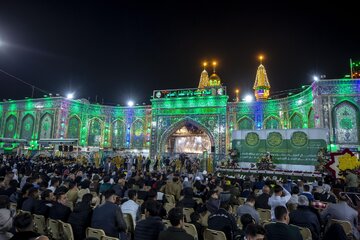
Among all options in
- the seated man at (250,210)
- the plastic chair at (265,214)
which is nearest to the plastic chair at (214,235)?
the seated man at (250,210)

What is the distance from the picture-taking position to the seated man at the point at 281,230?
11.7ft

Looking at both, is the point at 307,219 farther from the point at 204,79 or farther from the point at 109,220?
the point at 204,79

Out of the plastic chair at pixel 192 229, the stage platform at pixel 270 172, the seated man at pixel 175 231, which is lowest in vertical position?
the plastic chair at pixel 192 229

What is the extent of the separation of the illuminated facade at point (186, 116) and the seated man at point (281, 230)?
2163 centimetres

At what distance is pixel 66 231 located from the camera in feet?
14.1

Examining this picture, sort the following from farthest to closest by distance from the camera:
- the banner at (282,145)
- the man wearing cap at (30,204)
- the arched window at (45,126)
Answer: the arched window at (45,126) < the banner at (282,145) < the man wearing cap at (30,204)

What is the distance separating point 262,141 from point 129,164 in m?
12.0

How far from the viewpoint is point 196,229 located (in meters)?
4.61

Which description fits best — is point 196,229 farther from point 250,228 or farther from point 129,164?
point 129,164

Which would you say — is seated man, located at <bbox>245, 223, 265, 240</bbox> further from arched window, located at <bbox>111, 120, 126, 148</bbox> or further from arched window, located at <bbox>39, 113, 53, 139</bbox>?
arched window, located at <bbox>39, 113, 53, 139</bbox>

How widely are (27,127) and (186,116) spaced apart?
73.8 feet

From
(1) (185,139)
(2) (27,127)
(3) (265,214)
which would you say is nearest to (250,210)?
(3) (265,214)

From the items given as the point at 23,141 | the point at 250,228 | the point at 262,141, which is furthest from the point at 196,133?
the point at 250,228

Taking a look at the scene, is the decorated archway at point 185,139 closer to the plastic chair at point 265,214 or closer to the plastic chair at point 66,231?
the plastic chair at point 265,214
